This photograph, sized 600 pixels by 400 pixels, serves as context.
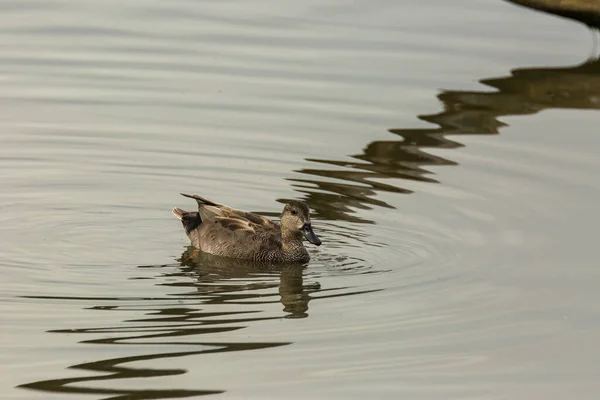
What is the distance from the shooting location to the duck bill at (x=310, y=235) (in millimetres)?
14859

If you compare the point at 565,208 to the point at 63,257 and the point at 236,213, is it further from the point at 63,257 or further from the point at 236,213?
the point at 63,257

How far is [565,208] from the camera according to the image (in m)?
16.3

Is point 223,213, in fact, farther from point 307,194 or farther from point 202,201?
point 307,194

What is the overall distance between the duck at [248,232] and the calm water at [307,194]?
0.94 feet

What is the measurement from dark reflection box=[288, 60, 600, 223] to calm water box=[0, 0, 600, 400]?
5 cm

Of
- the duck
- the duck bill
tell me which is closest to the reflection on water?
the duck

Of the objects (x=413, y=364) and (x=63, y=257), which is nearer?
(x=413, y=364)

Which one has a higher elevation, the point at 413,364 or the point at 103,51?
the point at 103,51

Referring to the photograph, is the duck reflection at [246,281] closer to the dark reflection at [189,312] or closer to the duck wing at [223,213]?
the dark reflection at [189,312]

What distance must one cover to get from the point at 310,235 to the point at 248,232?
89cm

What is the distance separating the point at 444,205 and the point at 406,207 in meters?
0.44

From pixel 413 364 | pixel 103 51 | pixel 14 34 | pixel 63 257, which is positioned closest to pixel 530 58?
pixel 103 51

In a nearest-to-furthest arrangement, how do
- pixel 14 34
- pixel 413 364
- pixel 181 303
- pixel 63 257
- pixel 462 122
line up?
pixel 413 364, pixel 181 303, pixel 63 257, pixel 462 122, pixel 14 34

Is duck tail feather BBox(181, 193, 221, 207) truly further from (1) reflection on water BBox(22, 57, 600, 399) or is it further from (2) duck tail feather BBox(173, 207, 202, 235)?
(1) reflection on water BBox(22, 57, 600, 399)
